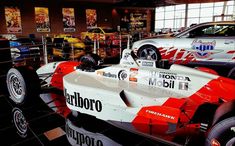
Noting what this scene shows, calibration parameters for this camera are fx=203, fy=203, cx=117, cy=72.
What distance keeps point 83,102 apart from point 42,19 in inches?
645

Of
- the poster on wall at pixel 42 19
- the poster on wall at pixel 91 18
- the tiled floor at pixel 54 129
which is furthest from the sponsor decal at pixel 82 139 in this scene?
the poster on wall at pixel 91 18

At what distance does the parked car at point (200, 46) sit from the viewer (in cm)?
524

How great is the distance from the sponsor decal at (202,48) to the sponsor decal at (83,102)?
394cm

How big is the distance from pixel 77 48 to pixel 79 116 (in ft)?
28.7

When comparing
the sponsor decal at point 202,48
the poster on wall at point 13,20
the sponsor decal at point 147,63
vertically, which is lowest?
the sponsor decal at point 147,63

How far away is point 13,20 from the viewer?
614 inches

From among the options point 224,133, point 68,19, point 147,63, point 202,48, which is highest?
point 68,19

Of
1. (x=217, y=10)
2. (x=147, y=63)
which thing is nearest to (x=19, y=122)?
(x=147, y=63)

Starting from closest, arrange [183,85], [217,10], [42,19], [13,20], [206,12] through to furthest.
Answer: [183,85] → [13,20] → [42,19] → [217,10] → [206,12]

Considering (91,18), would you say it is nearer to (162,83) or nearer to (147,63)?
(147,63)

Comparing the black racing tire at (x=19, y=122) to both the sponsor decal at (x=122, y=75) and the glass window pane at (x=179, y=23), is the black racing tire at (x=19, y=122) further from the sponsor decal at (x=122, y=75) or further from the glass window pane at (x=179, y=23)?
the glass window pane at (x=179, y=23)

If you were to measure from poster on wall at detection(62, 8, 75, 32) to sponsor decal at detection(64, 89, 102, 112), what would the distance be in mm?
16938

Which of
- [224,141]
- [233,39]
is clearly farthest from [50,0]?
[224,141]

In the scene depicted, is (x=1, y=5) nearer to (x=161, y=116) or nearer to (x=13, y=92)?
(x=13, y=92)
